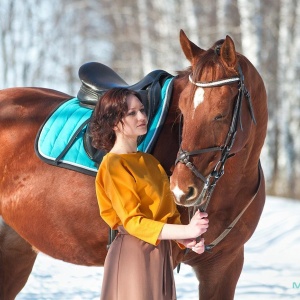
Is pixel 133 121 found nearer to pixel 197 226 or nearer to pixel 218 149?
pixel 218 149

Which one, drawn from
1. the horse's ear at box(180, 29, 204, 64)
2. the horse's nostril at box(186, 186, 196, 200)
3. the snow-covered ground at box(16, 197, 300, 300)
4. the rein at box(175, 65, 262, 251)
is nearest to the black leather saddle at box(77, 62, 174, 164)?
the horse's ear at box(180, 29, 204, 64)

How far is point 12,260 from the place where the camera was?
504 cm

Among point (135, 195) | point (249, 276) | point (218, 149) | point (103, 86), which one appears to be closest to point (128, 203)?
point (135, 195)

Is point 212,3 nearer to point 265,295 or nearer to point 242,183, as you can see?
point 265,295

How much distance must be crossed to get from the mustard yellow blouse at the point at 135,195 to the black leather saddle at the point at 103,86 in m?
0.74

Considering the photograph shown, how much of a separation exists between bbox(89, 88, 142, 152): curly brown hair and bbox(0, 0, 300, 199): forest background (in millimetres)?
11477

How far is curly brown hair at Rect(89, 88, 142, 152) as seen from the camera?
3207 millimetres

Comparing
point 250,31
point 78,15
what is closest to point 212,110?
point 250,31

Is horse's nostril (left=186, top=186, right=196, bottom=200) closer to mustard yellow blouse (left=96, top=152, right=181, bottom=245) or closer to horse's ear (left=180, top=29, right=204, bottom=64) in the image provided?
mustard yellow blouse (left=96, top=152, right=181, bottom=245)

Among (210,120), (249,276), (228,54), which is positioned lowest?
(249,276)

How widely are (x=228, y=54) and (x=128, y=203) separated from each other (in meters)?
0.93

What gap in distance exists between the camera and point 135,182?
3094mm

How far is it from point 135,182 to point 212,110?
0.55 metres

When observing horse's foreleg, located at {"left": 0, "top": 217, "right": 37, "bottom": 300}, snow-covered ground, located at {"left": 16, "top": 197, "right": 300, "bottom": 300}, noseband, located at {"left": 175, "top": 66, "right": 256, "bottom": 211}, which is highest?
noseband, located at {"left": 175, "top": 66, "right": 256, "bottom": 211}
